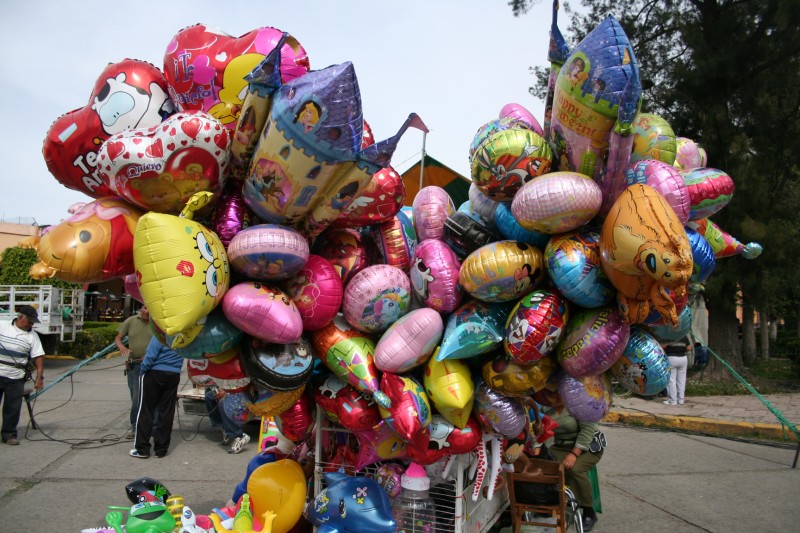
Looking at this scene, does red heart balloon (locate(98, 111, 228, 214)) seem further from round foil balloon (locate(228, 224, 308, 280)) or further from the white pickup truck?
the white pickup truck

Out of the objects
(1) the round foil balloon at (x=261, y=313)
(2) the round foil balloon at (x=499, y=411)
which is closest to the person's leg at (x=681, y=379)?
(2) the round foil balloon at (x=499, y=411)

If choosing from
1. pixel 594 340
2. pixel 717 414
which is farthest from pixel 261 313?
pixel 717 414

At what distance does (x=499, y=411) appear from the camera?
307 centimetres

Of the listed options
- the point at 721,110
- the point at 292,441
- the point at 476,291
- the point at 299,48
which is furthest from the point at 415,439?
the point at 721,110

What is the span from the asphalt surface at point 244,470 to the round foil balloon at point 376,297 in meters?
3.09

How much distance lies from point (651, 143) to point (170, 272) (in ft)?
7.50

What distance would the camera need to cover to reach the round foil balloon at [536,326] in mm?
2723

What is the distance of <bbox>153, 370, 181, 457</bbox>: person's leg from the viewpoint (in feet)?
23.0

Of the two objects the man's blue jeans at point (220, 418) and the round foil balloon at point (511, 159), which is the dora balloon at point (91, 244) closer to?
the round foil balloon at point (511, 159)

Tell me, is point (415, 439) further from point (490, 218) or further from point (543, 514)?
point (543, 514)

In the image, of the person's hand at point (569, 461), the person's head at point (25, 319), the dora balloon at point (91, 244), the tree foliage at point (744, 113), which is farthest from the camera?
the tree foliage at point (744, 113)

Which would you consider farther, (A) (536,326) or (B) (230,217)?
(B) (230,217)

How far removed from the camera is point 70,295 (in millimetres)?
15500

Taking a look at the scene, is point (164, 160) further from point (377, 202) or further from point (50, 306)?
point (50, 306)
